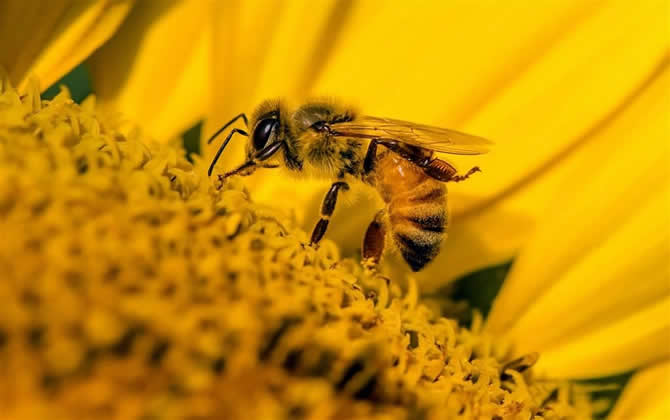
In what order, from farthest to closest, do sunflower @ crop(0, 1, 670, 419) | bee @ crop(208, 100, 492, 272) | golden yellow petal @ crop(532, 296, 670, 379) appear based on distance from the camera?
golden yellow petal @ crop(532, 296, 670, 379), bee @ crop(208, 100, 492, 272), sunflower @ crop(0, 1, 670, 419)

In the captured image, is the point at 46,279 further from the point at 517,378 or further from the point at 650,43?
the point at 650,43

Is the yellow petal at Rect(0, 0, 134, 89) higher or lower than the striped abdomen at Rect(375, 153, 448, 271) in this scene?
higher

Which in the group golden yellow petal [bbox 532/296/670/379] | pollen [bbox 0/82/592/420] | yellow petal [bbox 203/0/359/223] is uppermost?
yellow petal [bbox 203/0/359/223]

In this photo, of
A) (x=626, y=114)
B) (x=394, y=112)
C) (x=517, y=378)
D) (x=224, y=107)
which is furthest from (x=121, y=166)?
(x=626, y=114)

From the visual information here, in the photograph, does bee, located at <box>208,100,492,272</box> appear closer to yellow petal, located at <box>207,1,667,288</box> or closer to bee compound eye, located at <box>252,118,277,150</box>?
bee compound eye, located at <box>252,118,277,150</box>

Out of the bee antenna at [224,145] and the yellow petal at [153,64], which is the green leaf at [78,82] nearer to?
the yellow petal at [153,64]

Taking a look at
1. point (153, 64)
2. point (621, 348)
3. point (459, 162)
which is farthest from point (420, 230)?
point (153, 64)

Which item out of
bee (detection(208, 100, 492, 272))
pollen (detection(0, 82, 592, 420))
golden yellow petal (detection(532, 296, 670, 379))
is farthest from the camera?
golden yellow petal (detection(532, 296, 670, 379))

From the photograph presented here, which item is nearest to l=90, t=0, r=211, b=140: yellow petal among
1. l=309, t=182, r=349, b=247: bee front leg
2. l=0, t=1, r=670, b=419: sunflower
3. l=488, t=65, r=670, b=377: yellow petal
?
l=0, t=1, r=670, b=419: sunflower
